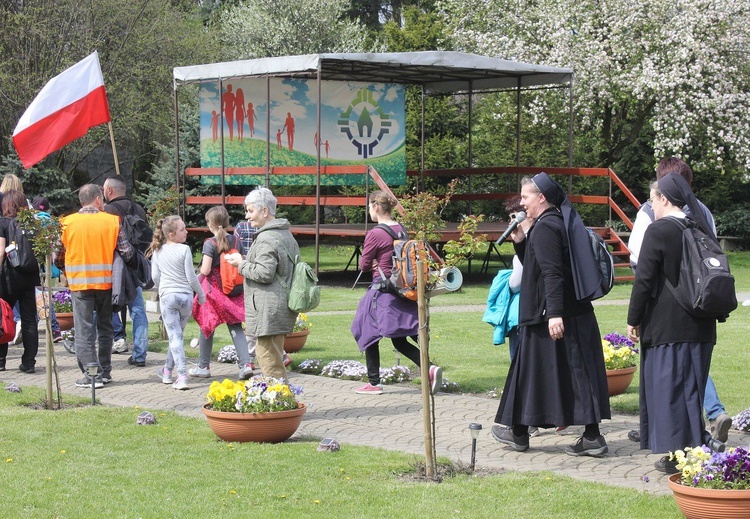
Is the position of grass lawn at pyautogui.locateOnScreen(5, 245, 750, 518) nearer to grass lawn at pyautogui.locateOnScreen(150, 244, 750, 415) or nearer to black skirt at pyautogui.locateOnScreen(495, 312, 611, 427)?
black skirt at pyautogui.locateOnScreen(495, 312, 611, 427)

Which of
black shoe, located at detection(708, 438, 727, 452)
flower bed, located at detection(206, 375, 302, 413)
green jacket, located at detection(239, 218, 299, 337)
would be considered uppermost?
green jacket, located at detection(239, 218, 299, 337)

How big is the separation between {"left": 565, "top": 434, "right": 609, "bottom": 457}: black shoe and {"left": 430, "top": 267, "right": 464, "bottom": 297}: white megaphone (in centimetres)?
136

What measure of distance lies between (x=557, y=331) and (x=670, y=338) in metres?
0.76

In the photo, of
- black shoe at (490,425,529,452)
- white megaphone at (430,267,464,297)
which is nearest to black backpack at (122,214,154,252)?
white megaphone at (430,267,464,297)

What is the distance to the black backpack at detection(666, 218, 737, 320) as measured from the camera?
6.22 metres

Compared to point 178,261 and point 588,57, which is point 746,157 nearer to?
point 588,57

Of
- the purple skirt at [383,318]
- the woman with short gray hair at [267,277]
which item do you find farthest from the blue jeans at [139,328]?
the woman with short gray hair at [267,277]

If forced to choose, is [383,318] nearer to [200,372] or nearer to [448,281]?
[448,281]

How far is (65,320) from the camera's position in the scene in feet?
45.9

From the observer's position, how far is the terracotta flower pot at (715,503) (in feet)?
17.7

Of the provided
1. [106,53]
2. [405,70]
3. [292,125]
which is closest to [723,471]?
[405,70]

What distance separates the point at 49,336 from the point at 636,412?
503 cm

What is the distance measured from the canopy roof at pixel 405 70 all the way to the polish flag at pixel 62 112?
516 cm

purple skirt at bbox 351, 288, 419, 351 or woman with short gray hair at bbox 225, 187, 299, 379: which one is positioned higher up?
woman with short gray hair at bbox 225, 187, 299, 379
